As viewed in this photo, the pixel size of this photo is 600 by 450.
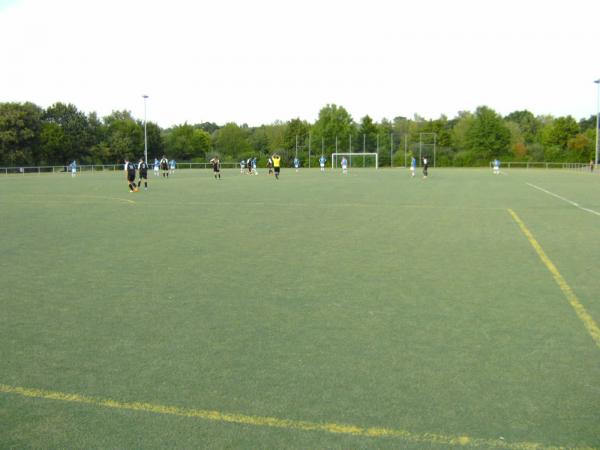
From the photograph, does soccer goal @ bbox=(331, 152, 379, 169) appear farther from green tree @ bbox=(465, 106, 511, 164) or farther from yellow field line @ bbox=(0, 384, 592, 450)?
yellow field line @ bbox=(0, 384, 592, 450)

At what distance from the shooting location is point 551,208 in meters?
18.9

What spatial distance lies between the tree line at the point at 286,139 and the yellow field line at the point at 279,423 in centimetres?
6873

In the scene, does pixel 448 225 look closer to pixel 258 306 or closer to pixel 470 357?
pixel 258 306

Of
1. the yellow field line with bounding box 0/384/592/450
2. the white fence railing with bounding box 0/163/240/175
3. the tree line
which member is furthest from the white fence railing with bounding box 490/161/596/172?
the yellow field line with bounding box 0/384/592/450

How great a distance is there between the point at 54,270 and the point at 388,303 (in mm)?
5281

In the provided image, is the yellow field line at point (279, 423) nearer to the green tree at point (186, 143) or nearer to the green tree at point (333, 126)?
the green tree at point (186, 143)

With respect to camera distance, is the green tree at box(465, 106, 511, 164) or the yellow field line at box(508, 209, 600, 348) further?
the green tree at box(465, 106, 511, 164)

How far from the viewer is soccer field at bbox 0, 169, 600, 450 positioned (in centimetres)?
379

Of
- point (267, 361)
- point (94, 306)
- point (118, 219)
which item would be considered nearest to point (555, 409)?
point (267, 361)

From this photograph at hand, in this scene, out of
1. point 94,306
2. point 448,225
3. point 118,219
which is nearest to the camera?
point 94,306

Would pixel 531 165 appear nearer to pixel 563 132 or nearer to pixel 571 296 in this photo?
pixel 563 132

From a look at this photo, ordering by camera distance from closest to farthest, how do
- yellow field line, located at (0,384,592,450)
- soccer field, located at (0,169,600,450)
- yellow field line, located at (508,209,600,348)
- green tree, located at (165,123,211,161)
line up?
yellow field line, located at (0,384,592,450) < soccer field, located at (0,169,600,450) < yellow field line, located at (508,209,600,348) < green tree, located at (165,123,211,161)

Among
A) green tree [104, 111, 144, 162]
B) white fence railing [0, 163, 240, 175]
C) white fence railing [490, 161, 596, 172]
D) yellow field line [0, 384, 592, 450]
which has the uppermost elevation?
green tree [104, 111, 144, 162]

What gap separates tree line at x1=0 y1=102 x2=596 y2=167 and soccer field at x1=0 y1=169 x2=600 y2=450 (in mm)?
64569
